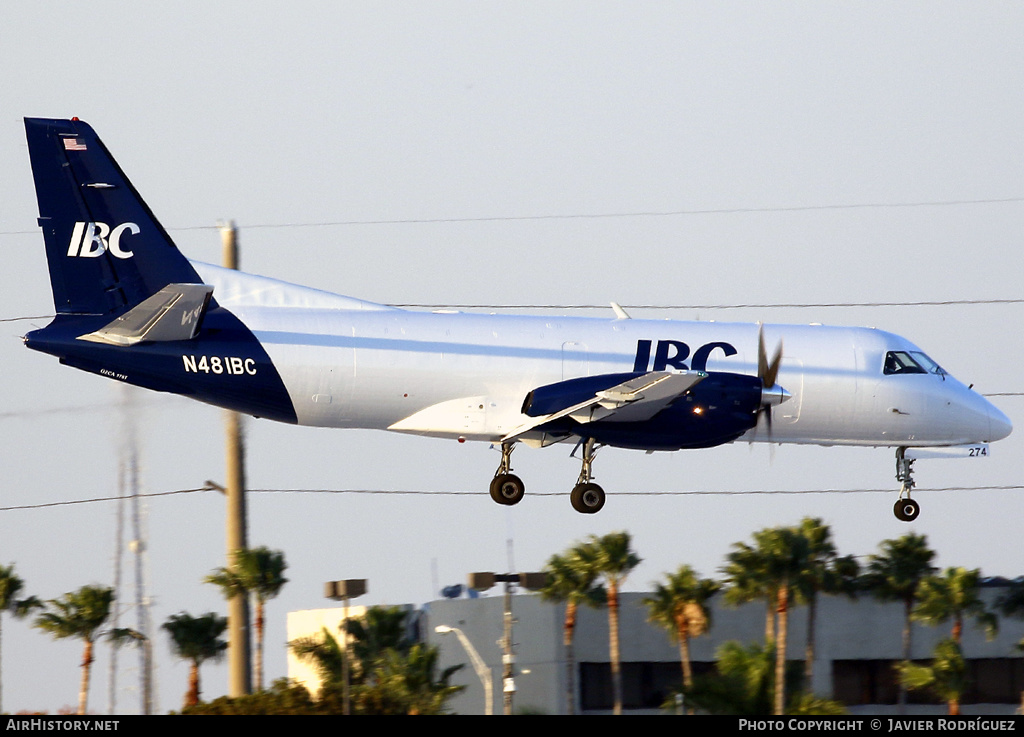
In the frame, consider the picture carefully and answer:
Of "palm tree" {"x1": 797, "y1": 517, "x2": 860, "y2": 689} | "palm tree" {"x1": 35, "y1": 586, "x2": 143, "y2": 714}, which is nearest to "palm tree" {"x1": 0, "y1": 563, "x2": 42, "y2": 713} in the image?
"palm tree" {"x1": 35, "y1": 586, "x2": 143, "y2": 714}

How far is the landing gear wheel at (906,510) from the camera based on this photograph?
30516mm

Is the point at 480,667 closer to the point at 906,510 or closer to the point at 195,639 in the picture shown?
the point at 195,639

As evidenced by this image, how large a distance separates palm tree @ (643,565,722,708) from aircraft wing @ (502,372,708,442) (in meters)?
25.0

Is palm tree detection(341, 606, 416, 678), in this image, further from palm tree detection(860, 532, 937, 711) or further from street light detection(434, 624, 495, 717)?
palm tree detection(860, 532, 937, 711)

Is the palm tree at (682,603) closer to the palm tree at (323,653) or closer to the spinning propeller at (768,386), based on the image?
the palm tree at (323,653)

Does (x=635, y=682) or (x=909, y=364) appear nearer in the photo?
(x=909, y=364)

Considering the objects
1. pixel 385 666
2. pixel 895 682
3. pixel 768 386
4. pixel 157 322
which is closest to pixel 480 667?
pixel 385 666

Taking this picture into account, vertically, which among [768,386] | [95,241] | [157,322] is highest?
[95,241]

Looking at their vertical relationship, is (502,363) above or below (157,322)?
below

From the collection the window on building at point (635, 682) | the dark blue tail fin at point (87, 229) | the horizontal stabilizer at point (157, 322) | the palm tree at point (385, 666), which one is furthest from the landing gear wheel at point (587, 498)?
the window on building at point (635, 682)

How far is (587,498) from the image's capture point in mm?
28062

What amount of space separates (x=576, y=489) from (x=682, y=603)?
24.3 m
